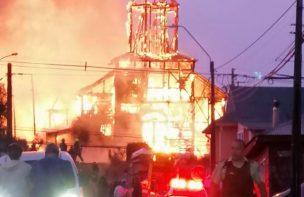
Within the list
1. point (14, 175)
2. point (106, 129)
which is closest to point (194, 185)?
point (14, 175)

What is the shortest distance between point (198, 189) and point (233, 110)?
30146 mm

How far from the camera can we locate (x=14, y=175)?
50.5 ft

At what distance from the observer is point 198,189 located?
3247 centimetres

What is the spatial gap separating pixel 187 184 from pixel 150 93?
175 ft

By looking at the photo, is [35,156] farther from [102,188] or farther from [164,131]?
[164,131]

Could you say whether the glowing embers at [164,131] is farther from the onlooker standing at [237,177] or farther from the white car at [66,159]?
the onlooker standing at [237,177]

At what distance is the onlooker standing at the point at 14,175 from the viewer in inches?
602

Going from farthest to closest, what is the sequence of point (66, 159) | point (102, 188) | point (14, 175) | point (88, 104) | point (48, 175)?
point (88, 104) → point (102, 188) → point (66, 159) → point (14, 175) → point (48, 175)

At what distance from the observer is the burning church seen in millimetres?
82125

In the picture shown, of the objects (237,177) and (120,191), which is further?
(120,191)

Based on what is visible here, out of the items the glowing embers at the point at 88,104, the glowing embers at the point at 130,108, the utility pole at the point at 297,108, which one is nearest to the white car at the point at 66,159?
the utility pole at the point at 297,108

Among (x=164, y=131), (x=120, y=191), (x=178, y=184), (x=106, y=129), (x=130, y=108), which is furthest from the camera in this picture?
(x=130, y=108)

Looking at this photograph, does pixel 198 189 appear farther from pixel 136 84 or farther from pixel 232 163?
pixel 136 84

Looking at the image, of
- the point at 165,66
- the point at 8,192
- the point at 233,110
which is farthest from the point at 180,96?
the point at 8,192
